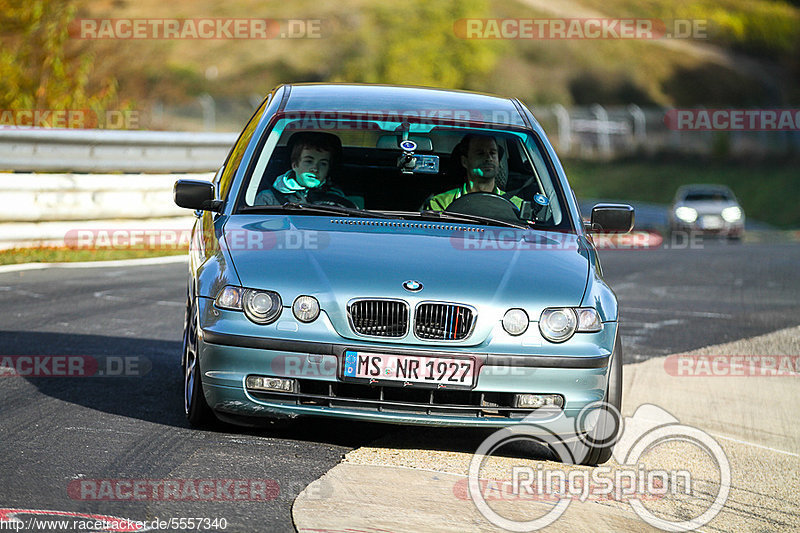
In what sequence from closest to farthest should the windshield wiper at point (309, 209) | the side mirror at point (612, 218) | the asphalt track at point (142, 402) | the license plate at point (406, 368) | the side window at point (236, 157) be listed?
the asphalt track at point (142, 402), the license plate at point (406, 368), the windshield wiper at point (309, 209), the side window at point (236, 157), the side mirror at point (612, 218)

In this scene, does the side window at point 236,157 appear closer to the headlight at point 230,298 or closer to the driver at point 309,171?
the driver at point 309,171

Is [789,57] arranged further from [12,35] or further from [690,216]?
[12,35]

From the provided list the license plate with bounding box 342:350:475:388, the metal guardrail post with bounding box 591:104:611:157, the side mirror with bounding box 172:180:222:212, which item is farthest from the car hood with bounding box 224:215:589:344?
the metal guardrail post with bounding box 591:104:611:157

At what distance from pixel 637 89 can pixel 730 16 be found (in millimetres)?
14218

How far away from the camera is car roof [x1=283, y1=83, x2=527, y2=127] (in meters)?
7.21

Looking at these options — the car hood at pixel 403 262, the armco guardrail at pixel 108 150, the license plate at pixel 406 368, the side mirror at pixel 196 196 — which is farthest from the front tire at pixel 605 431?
the armco guardrail at pixel 108 150

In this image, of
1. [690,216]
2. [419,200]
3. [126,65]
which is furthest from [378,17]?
[419,200]

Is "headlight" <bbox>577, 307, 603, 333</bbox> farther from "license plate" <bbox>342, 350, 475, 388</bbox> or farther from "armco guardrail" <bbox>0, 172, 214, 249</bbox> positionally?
"armco guardrail" <bbox>0, 172, 214, 249</bbox>

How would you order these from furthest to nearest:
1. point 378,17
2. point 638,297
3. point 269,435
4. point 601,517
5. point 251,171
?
1. point 378,17
2. point 638,297
3. point 251,171
4. point 269,435
5. point 601,517

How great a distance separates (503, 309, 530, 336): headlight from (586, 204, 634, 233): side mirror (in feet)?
4.89

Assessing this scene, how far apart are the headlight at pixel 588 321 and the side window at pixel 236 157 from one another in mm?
2038

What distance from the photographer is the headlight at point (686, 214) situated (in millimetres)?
35250

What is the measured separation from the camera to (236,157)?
727 centimetres

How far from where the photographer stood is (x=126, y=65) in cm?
2400
